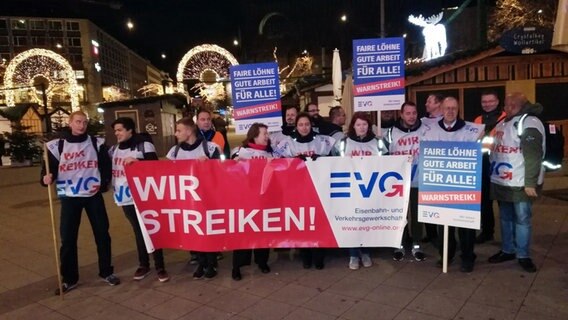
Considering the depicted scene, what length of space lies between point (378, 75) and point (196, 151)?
278cm

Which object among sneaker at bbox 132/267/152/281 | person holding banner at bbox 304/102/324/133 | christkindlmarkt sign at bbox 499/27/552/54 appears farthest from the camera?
Result: christkindlmarkt sign at bbox 499/27/552/54

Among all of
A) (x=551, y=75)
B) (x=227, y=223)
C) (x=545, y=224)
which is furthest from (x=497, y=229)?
(x=551, y=75)

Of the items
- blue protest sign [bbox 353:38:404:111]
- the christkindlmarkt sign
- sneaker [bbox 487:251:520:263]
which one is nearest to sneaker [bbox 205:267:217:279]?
blue protest sign [bbox 353:38:404:111]

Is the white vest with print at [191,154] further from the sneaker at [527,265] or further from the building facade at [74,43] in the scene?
the building facade at [74,43]

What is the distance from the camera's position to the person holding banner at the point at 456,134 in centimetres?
489

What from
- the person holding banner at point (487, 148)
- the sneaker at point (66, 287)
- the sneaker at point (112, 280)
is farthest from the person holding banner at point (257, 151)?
the person holding banner at point (487, 148)

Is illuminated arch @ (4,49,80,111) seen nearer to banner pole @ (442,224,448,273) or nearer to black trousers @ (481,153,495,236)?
black trousers @ (481,153,495,236)

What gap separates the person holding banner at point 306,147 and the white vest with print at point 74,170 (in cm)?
209

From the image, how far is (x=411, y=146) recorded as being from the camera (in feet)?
17.3

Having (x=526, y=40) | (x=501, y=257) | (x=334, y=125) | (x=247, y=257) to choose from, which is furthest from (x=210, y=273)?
(x=526, y=40)

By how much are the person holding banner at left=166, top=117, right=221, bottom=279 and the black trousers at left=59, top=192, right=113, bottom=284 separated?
98 centimetres

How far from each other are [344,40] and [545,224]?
27.7 m

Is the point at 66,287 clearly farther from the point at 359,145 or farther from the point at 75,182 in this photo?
the point at 359,145

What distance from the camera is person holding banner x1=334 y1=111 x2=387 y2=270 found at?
5.13 meters
